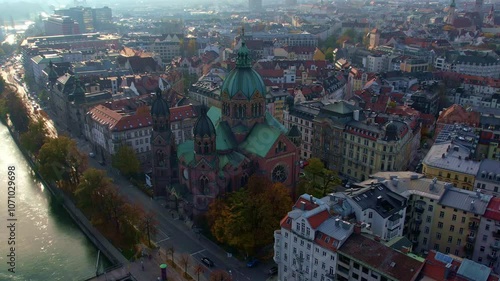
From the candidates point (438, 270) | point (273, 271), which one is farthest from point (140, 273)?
point (438, 270)

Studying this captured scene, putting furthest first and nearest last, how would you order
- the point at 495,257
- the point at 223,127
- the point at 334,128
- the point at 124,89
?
the point at 124,89
the point at 334,128
the point at 223,127
the point at 495,257

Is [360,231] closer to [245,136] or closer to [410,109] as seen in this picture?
[245,136]

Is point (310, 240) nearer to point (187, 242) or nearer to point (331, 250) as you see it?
point (331, 250)

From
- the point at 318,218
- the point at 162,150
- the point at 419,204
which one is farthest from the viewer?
the point at 162,150

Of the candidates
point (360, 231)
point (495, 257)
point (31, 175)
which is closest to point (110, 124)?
point (31, 175)

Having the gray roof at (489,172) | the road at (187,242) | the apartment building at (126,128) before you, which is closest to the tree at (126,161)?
the road at (187,242)

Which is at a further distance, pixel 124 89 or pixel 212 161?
pixel 124 89

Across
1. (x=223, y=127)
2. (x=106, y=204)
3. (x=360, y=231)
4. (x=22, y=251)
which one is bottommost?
(x=22, y=251)
